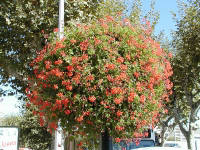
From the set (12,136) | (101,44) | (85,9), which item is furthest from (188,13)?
(12,136)

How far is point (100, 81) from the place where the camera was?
23.9 ft

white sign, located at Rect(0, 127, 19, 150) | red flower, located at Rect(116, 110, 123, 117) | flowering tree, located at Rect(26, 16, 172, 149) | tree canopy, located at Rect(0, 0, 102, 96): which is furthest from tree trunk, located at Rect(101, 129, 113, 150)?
tree canopy, located at Rect(0, 0, 102, 96)

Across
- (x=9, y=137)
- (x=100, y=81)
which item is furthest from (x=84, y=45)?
(x=9, y=137)

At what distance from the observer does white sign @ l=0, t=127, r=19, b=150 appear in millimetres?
8548

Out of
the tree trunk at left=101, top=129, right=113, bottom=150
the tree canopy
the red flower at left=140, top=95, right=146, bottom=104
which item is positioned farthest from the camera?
the tree canopy

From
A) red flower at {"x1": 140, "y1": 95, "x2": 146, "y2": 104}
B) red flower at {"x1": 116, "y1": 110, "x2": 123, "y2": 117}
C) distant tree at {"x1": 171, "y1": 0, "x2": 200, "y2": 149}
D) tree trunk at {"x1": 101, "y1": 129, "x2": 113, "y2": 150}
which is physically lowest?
tree trunk at {"x1": 101, "y1": 129, "x2": 113, "y2": 150}

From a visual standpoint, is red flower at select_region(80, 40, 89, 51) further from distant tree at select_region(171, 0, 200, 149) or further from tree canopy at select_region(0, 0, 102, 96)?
distant tree at select_region(171, 0, 200, 149)

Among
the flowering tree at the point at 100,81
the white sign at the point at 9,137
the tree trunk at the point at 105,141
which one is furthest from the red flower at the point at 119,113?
the white sign at the point at 9,137

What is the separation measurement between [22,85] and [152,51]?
905 cm

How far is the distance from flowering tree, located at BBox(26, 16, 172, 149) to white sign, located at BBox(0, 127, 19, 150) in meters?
1.19

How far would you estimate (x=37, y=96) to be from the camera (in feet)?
28.4

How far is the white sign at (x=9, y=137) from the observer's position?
28.0 ft

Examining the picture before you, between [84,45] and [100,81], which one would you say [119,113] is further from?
[84,45]

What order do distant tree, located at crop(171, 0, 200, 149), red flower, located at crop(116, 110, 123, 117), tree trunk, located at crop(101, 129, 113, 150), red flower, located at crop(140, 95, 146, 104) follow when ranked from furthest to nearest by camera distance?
distant tree, located at crop(171, 0, 200, 149), tree trunk, located at crop(101, 129, 113, 150), red flower, located at crop(140, 95, 146, 104), red flower, located at crop(116, 110, 123, 117)
